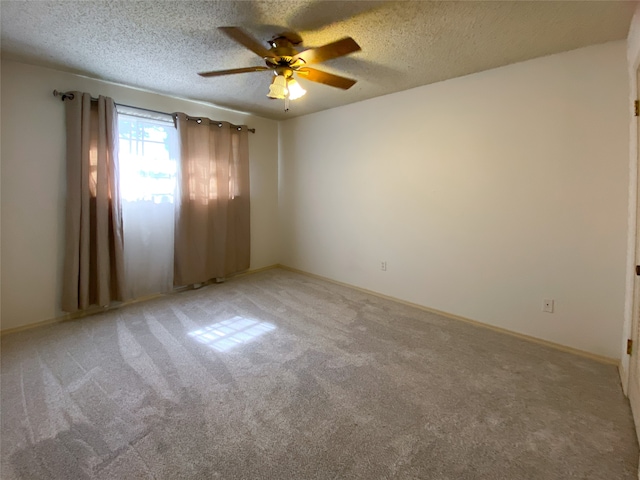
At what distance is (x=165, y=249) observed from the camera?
3.74 meters

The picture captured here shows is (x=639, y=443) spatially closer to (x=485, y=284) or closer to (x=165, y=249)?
(x=485, y=284)

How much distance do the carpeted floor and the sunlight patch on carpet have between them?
2cm

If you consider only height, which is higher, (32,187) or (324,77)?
(324,77)

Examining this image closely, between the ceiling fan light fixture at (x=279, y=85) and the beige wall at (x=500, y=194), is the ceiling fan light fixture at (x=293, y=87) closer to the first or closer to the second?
the ceiling fan light fixture at (x=279, y=85)

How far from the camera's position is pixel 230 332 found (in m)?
2.81

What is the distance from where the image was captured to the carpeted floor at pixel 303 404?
1.45 meters

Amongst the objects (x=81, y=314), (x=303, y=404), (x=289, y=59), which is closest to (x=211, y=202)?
(x=81, y=314)

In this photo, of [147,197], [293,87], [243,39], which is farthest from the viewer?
[147,197]

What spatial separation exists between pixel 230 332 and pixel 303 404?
1.21 metres

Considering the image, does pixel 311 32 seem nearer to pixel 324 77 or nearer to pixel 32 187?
pixel 324 77

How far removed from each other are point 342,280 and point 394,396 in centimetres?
237

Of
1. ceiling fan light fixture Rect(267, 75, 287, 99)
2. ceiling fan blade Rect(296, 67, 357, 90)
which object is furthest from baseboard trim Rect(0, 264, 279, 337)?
ceiling fan blade Rect(296, 67, 357, 90)

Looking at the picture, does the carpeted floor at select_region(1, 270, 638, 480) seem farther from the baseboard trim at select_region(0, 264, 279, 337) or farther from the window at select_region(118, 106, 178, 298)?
the window at select_region(118, 106, 178, 298)

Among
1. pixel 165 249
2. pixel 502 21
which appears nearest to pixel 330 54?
pixel 502 21
